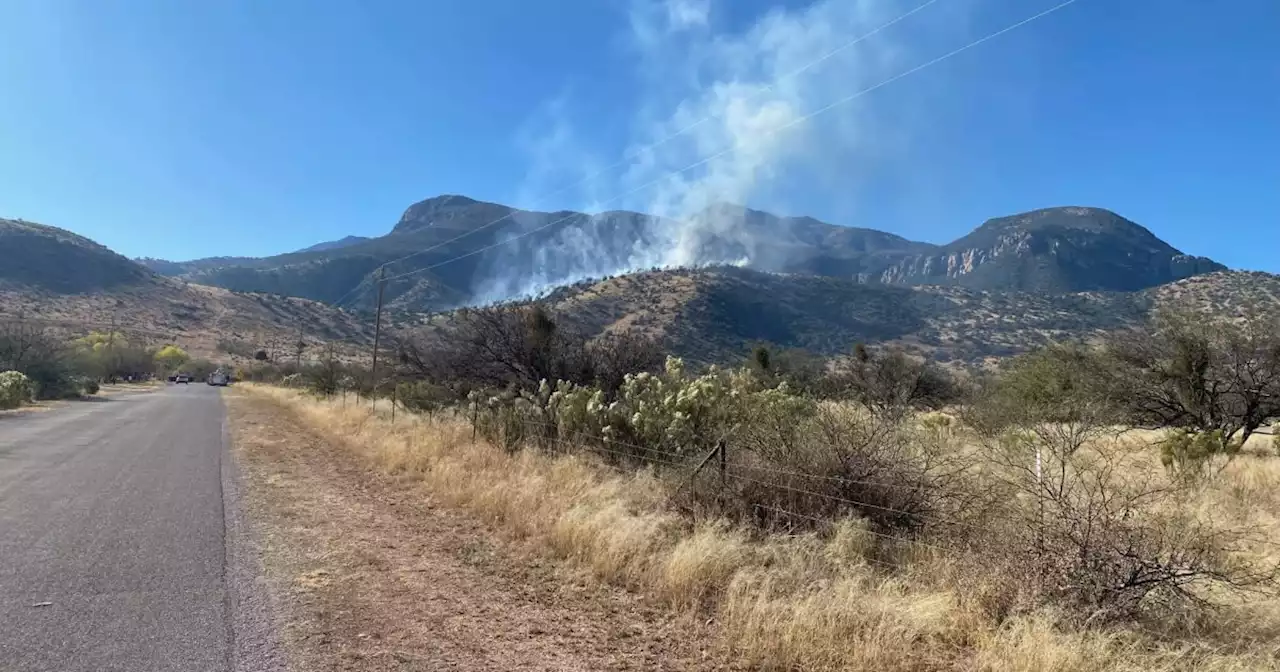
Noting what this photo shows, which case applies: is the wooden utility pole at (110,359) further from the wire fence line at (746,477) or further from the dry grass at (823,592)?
the dry grass at (823,592)

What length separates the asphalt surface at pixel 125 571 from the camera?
4.88 m

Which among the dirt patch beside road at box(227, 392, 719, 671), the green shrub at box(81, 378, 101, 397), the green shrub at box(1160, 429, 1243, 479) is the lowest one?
the green shrub at box(81, 378, 101, 397)

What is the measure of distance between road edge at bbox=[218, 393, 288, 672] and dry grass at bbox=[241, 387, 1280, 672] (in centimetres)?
281

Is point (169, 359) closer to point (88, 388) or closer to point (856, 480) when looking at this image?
point (88, 388)

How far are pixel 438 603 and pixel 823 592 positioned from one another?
3.31 meters

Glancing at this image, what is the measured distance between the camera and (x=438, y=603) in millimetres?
6172

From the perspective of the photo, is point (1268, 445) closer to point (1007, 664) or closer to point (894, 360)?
point (894, 360)

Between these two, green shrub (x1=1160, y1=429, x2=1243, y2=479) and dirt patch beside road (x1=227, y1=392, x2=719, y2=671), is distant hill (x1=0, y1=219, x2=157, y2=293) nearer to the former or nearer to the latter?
dirt patch beside road (x1=227, y1=392, x2=719, y2=671)

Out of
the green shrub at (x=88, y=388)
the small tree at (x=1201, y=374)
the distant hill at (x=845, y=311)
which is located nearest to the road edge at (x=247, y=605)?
the small tree at (x=1201, y=374)

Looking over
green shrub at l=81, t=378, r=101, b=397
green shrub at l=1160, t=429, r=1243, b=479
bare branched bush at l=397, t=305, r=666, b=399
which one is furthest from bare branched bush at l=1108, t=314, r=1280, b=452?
green shrub at l=81, t=378, r=101, b=397

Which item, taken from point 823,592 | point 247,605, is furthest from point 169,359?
point 823,592

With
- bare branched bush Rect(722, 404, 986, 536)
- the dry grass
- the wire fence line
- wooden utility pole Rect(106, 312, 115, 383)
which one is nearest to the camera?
the dry grass

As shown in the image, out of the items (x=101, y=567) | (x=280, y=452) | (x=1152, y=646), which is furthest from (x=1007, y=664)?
(x=280, y=452)

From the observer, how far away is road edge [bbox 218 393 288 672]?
482cm
